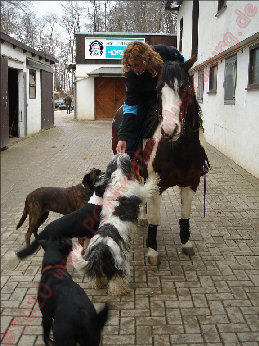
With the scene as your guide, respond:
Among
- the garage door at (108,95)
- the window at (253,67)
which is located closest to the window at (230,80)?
the window at (253,67)

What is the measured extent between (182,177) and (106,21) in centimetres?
3658

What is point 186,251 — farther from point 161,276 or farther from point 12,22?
point 12,22

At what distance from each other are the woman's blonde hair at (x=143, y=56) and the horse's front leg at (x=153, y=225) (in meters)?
1.53

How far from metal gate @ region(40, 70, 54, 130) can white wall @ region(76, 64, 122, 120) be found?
16.3 feet

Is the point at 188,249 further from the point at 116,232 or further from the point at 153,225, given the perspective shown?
the point at 116,232

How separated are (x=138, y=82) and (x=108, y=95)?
22.8 meters

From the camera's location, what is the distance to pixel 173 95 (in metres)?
3.65

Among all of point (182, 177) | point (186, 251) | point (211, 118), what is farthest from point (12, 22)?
point (211, 118)

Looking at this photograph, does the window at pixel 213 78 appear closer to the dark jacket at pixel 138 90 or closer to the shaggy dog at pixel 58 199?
the dark jacket at pixel 138 90

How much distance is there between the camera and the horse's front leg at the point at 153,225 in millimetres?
4522

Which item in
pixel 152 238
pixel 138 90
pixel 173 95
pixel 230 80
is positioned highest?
pixel 230 80

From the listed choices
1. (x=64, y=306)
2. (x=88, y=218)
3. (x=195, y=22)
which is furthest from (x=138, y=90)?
(x=195, y=22)

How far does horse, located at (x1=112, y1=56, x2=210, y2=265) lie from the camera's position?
3.63m

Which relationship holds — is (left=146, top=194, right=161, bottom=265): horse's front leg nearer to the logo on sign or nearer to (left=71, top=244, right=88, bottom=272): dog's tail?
(left=71, top=244, right=88, bottom=272): dog's tail
